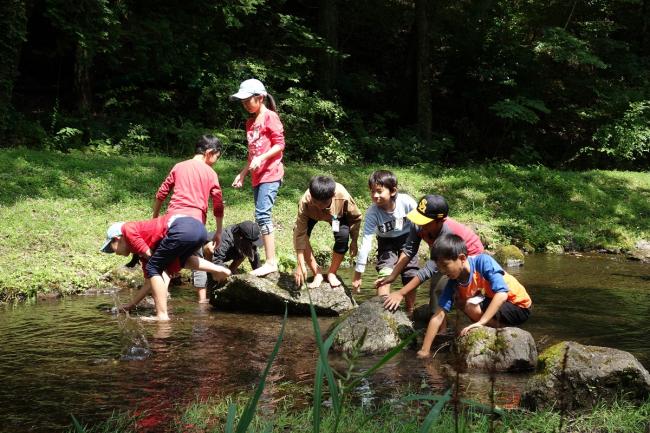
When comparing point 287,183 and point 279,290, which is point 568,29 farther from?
point 279,290

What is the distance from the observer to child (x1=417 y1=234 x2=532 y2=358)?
5.18 m

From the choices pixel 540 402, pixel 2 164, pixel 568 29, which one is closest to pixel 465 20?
pixel 568 29

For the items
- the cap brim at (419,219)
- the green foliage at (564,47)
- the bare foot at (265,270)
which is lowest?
the bare foot at (265,270)

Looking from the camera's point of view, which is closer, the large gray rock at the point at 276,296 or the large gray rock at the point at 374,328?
the large gray rock at the point at 374,328

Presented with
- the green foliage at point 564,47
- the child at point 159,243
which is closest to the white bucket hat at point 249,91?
the child at point 159,243

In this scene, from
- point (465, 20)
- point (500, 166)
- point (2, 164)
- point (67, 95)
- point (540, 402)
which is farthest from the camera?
point (465, 20)

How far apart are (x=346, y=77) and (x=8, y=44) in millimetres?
10169

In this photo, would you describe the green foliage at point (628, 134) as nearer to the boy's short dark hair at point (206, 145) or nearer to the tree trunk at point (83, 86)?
the tree trunk at point (83, 86)

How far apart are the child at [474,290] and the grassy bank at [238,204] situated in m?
3.65

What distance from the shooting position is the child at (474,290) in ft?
17.0

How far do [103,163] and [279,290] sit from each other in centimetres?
688

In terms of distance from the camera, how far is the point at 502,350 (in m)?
5.12

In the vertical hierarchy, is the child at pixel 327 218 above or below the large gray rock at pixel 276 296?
above

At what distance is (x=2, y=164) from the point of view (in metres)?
11.0
